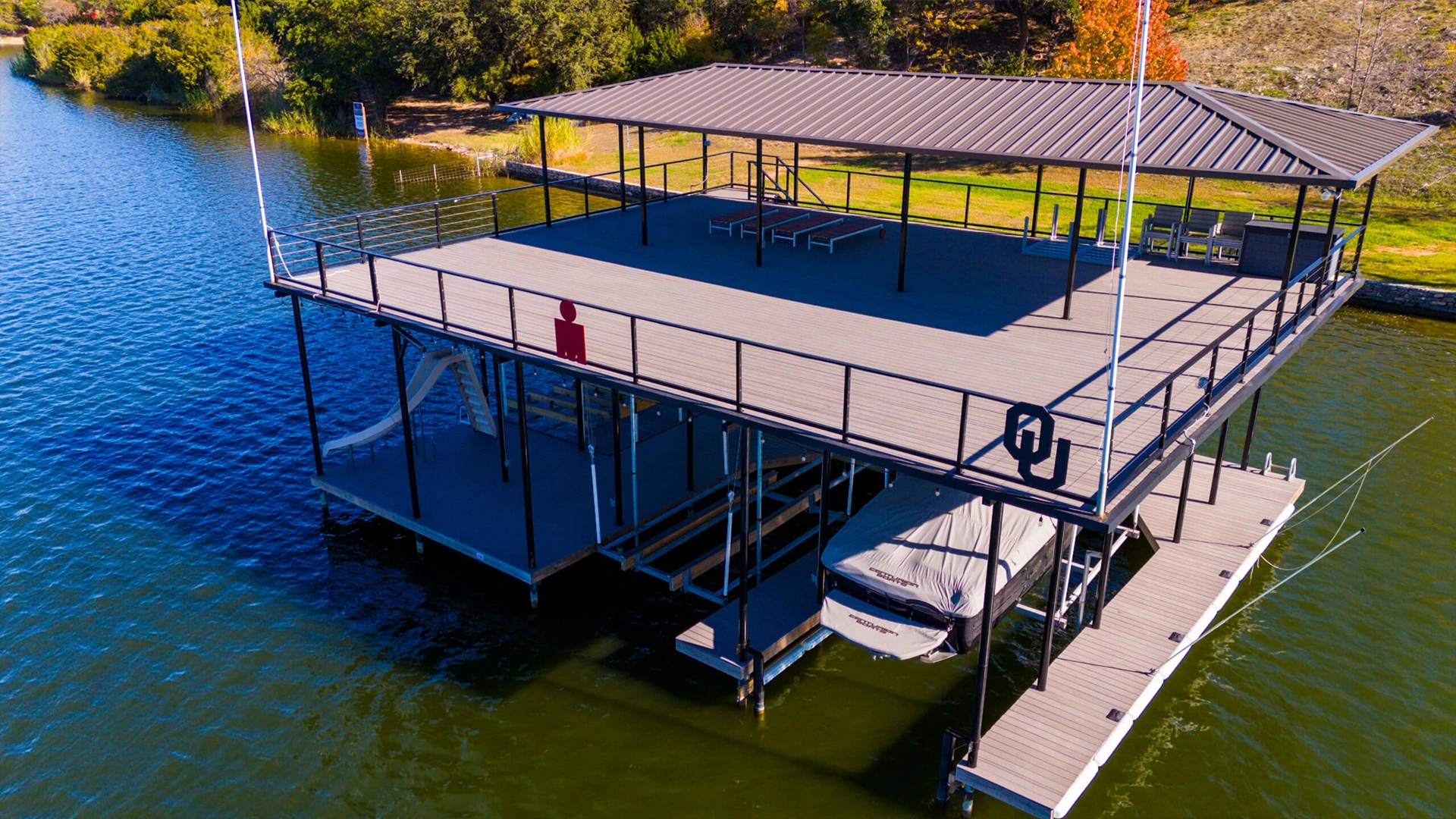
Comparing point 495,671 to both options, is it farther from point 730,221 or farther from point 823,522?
point 730,221

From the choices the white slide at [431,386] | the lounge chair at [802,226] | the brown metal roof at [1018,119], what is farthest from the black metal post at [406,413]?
the lounge chair at [802,226]

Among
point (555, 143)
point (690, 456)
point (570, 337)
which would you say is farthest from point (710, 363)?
point (555, 143)

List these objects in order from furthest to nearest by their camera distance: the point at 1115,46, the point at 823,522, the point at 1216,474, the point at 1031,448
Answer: the point at 1115,46 → the point at 1216,474 → the point at 823,522 → the point at 1031,448

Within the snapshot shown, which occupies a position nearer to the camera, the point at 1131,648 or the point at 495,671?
the point at 1131,648

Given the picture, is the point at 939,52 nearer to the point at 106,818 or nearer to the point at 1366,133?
the point at 1366,133

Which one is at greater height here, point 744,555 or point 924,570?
point 924,570

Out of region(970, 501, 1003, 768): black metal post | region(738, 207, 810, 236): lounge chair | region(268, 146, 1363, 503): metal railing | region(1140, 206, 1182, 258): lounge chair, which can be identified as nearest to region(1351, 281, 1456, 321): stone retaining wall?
region(1140, 206, 1182, 258): lounge chair

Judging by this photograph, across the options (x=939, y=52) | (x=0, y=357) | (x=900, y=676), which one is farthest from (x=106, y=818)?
(x=939, y=52)

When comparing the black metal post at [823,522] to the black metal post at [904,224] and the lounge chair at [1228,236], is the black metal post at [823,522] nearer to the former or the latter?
the black metal post at [904,224]
